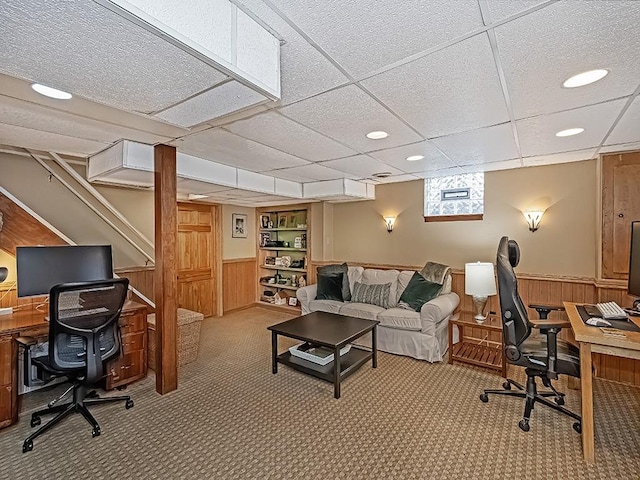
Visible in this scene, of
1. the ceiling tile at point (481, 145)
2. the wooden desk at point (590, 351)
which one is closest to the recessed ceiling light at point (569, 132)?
the ceiling tile at point (481, 145)

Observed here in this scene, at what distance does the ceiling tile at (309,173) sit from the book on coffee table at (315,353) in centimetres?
204

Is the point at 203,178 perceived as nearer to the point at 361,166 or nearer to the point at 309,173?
the point at 309,173

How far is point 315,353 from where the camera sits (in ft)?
10.9

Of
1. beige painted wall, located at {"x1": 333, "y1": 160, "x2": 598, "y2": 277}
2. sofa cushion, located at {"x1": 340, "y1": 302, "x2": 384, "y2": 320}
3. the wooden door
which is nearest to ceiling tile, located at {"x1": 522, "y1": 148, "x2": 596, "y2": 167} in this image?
beige painted wall, located at {"x1": 333, "y1": 160, "x2": 598, "y2": 277}

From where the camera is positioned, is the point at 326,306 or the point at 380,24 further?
the point at 326,306

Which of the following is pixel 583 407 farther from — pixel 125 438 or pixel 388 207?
pixel 388 207

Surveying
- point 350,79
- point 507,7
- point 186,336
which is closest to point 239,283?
point 186,336

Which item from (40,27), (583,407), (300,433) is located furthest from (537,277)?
(40,27)

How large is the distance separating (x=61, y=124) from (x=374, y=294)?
3757mm

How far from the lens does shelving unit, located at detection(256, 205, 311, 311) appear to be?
612 cm

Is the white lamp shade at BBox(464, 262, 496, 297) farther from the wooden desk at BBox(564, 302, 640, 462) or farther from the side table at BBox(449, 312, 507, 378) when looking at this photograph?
the wooden desk at BBox(564, 302, 640, 462)

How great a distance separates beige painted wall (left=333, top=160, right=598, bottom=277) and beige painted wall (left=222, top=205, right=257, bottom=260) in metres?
2.13

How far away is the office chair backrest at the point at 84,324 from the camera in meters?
2.31

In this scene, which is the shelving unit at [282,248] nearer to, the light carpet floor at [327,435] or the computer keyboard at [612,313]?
the light carpet floor at [327,435]
